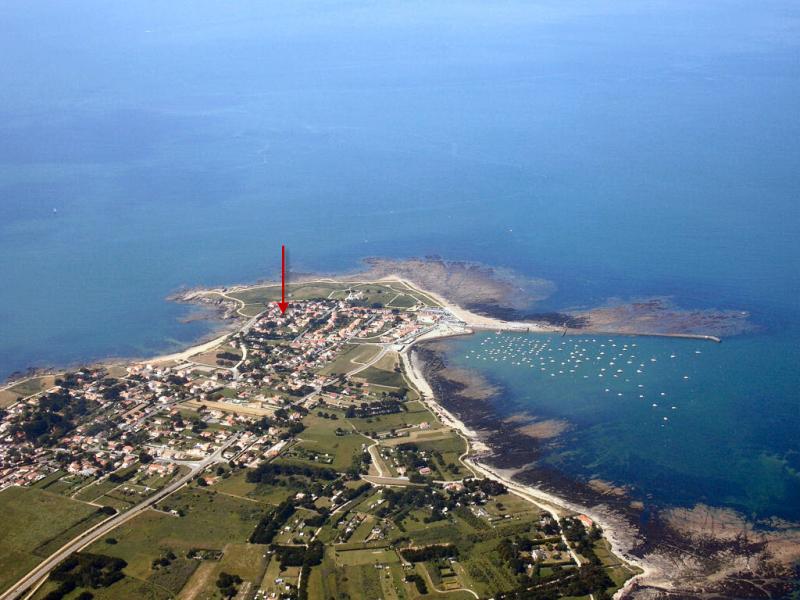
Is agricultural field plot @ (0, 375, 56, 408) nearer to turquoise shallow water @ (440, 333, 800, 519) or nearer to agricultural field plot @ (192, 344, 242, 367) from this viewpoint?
agricultural field plot @ (192, 344, 242, 367)

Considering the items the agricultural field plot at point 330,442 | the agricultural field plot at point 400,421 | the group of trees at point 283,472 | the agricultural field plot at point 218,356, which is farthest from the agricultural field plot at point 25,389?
the agricultural field plot at point 400,421

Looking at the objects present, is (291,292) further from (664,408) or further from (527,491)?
(527,491)

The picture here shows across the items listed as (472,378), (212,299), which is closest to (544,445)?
(472,378)

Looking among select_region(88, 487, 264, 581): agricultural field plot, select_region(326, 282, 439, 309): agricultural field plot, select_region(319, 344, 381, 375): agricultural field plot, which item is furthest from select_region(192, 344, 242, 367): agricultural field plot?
select_region(88, 487, 264, 581): agricultural field plot

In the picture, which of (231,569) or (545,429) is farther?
(545,429)

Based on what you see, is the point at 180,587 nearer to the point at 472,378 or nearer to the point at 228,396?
the point at 228,396

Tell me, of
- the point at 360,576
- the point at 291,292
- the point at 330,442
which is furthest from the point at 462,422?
the point at 291,292
